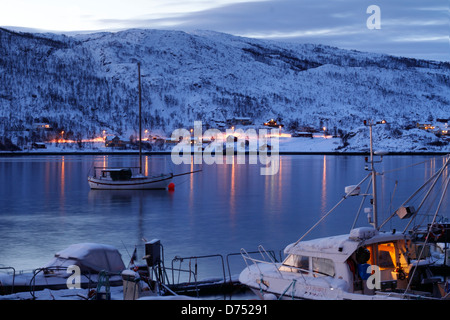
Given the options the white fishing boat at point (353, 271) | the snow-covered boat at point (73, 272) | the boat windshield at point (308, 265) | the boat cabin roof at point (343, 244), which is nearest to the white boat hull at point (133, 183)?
the snow-covered boat at point (73, 272)

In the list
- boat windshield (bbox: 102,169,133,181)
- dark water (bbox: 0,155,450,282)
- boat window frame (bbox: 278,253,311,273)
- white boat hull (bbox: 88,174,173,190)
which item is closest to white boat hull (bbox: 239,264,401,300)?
boat window frame (bbox: 278,253,311,273)

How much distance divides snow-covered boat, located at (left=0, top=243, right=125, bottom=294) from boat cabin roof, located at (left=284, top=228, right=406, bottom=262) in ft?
16.5

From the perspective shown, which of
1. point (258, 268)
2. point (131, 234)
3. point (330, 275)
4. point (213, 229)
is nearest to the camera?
point (330, 275)

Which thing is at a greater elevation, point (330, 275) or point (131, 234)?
point (330, 275)

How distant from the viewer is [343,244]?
41.2 feet

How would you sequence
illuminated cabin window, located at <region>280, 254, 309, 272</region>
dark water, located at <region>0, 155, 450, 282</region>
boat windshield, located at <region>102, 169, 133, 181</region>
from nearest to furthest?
illuminated cabin window, located at <region>280, 254, 309, 272</region> → dark water, located at <region>0, 155, 450, 282</region> → boat windshield, located at <region>102, 169, 133, 181</region>

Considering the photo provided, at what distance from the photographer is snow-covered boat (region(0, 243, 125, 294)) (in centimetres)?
1500

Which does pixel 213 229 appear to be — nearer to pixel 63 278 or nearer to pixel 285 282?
pixel 63 278

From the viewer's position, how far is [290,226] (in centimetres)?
3331

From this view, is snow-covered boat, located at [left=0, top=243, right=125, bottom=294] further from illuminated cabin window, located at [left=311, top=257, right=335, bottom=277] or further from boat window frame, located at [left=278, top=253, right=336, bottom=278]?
illuminated cabin window, located at [left=311, top=257, right=335, bottom=277]

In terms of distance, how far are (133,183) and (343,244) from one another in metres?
42.0

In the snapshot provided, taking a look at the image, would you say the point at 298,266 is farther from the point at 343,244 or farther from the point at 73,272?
the point at 73,272
